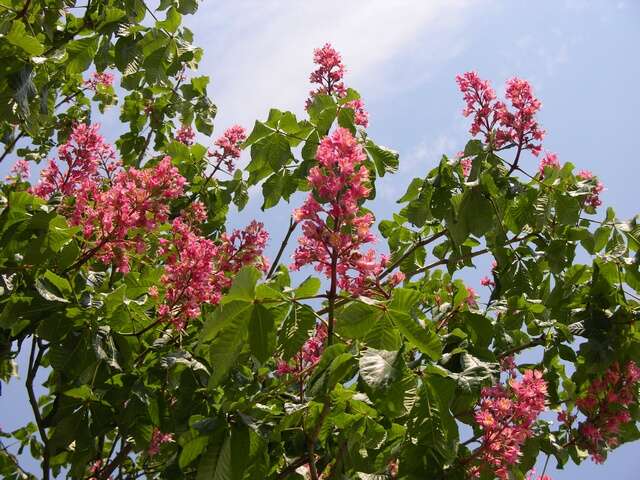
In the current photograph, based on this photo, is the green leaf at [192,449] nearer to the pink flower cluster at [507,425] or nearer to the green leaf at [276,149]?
the pink flower cluster at [507,425]

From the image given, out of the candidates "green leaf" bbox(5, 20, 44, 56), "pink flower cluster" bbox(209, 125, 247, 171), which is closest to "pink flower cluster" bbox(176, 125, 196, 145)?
"pink flower cluster" bbox(209, 125, 247, 171)

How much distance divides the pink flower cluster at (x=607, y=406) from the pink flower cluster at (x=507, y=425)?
30.7 inches

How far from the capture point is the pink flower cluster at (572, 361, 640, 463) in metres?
2.95

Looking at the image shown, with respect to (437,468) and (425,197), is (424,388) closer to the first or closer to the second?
(437,468)

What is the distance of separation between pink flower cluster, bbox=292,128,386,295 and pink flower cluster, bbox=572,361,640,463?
1738 mm

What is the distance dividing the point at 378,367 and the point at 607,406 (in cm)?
180

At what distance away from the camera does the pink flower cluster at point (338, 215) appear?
186 cm

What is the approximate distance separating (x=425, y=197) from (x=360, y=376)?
1.53 m

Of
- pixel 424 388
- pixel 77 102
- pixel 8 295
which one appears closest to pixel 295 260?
pixel 424 388

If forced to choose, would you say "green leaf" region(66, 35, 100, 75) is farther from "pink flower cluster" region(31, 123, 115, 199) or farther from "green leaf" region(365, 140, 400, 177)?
"green leaf" region(365, 140, 400, 177)

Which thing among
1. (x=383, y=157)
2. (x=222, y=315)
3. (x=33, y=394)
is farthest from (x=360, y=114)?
(x=33, y=394)

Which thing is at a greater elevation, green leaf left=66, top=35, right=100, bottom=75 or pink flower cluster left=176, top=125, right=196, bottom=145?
pink flower cluster left=176, top=125, right=196, bottom=145

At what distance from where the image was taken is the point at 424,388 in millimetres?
2037

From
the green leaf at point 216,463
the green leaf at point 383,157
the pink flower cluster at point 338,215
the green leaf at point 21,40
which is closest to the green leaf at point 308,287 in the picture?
the pink flower cluster at point 338,215
